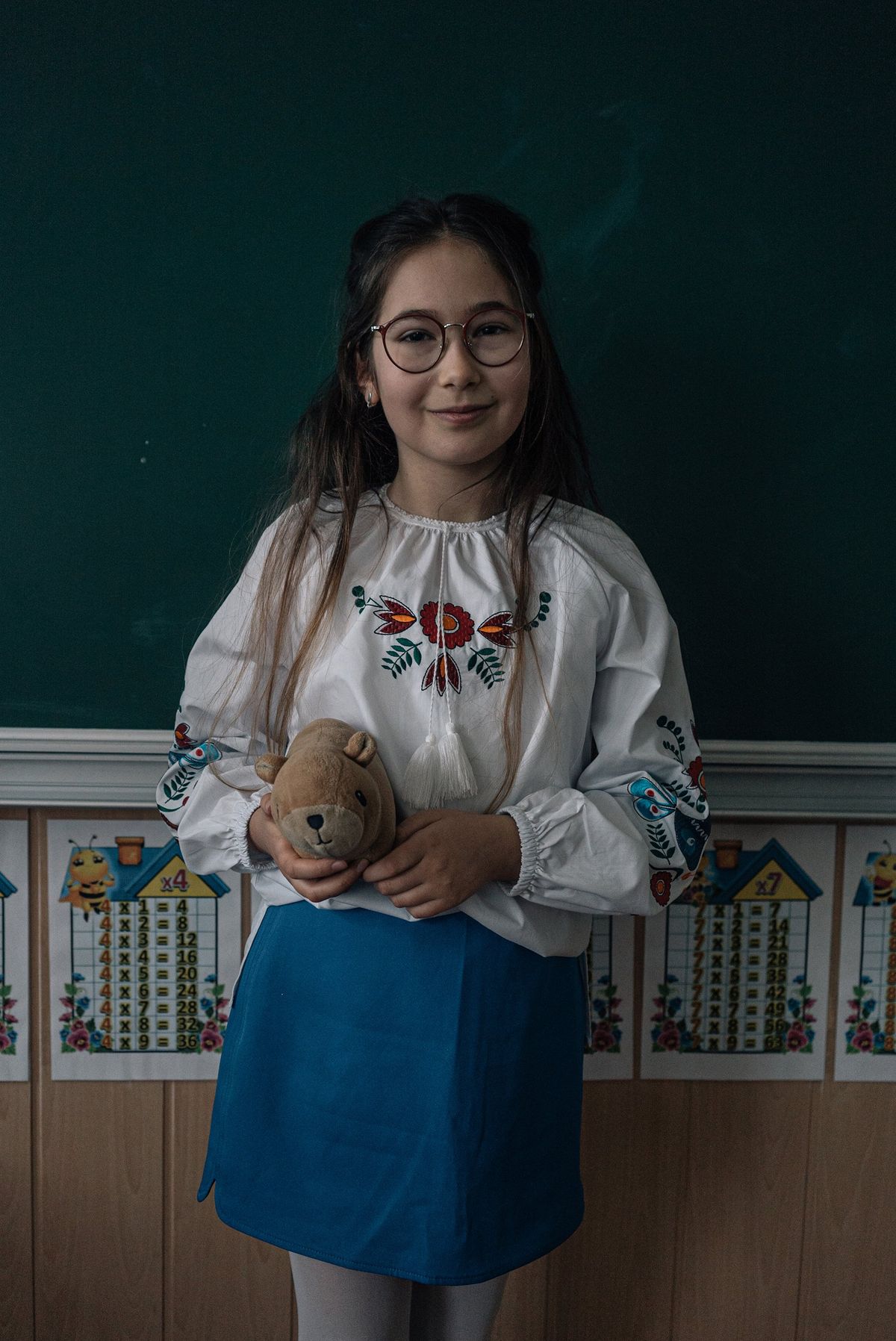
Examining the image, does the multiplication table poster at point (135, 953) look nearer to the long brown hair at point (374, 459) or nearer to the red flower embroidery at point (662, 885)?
the long brown hair at point (374, 459)

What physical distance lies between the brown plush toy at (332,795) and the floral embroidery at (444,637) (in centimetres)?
9

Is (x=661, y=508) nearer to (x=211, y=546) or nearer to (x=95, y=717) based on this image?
(x=211, y=546)

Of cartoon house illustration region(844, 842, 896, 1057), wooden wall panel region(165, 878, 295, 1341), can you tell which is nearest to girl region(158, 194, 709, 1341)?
wooden wall panel region(165, 878, 295, 1341)

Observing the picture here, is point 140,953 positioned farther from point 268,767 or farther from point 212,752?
point 268,767

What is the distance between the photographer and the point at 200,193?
1036mm

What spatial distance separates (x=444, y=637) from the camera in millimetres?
842

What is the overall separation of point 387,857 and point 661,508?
55 centimetres

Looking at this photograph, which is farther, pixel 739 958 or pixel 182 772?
pixel 739 958

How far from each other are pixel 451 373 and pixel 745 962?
80 cm

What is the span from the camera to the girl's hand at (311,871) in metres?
0.76

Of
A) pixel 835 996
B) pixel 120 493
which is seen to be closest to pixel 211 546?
pixel 120 493

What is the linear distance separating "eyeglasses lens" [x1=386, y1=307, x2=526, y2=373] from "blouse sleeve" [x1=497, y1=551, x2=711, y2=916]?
236mm

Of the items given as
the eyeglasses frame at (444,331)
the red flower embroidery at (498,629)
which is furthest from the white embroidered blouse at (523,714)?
the eyeglasses frame at (444,331)

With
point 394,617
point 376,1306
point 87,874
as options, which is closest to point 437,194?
point 394,617
